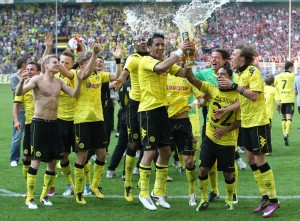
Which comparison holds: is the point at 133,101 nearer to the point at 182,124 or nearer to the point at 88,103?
the point at 88,103

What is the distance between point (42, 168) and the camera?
42.6ft

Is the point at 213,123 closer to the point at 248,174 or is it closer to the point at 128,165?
the point at 128,165

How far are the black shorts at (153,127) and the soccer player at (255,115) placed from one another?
0.92 metres

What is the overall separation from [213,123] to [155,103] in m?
0.83

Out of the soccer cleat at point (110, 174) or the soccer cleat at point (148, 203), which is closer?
the soccer cleat at point (148, 203)

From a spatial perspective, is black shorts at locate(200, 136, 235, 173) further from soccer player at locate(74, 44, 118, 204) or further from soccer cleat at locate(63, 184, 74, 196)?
soccer cleat at locate(63, 184, 74, 196)

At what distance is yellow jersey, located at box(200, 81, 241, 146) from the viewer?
8523mm

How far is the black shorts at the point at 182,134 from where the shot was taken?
30.7 ft

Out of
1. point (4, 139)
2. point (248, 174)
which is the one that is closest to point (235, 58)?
point (248, 174)

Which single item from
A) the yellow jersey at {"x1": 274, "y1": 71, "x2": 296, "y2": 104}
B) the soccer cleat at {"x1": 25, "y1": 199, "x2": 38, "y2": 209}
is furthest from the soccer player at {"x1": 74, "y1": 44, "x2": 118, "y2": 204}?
the yellow jersey at {"x1": 274, "y1": 71, "x2": 296, "y2": 104}

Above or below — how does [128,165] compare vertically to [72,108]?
below

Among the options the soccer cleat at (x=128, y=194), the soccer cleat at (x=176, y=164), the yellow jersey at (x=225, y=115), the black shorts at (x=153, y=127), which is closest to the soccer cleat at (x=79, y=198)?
the soccer cleat at (x=128, y=194)

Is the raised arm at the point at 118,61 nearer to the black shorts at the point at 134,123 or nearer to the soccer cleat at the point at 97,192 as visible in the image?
the black shorts at the point at 134,123

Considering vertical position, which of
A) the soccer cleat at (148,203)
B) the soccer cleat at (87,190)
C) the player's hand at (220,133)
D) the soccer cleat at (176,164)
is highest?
the player's hand at (220,133)
